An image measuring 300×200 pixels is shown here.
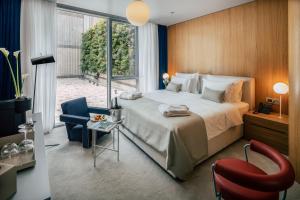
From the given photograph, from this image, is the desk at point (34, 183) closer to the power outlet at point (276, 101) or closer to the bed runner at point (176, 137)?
the bed runner at point (176, 137)

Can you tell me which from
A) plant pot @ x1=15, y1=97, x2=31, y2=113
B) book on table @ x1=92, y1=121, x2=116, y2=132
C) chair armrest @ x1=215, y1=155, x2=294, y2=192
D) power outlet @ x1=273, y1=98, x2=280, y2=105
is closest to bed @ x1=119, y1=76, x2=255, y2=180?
power outlet @ x1=273, y1=98, x2=280, y2=105

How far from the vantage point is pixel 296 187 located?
6.79 feet

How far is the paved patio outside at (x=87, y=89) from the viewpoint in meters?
4.52

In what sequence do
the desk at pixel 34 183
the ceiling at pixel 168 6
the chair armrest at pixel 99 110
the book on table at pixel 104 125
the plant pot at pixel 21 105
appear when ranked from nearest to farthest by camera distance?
the desk at pixel 34 183
the plant pot at pixel 21 105
the book on table at pixel 104 125
the chair armrest at pixel 99 110
the ceiling at pixel 168 6

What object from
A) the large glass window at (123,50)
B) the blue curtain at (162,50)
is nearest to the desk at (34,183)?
the large glass window at (123,50)

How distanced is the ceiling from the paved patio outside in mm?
1787

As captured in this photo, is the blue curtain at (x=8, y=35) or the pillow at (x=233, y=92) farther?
the pillow at (x=233, y=92)

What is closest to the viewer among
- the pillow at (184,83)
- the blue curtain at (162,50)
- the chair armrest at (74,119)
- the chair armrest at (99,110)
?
the chair armrest at (74,119)

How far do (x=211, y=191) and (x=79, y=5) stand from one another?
13.7 feet

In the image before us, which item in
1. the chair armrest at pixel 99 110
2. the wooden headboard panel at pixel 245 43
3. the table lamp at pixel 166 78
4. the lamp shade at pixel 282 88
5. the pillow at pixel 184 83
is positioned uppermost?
the wooden headboard panel at pixel 245 43

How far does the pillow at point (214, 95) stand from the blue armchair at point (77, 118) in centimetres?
196

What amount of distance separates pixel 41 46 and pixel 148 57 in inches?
110

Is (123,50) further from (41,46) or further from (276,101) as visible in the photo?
(276,101)

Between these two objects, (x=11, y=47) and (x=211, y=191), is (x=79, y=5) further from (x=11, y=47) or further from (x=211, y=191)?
(x=211, y=191)
